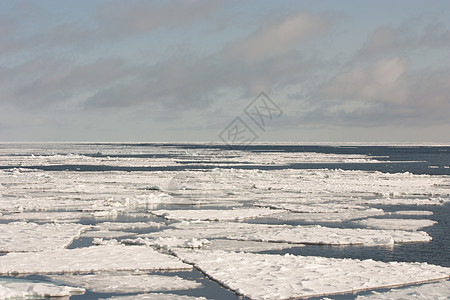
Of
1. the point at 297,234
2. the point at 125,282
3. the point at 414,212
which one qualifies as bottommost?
the point at 125,282

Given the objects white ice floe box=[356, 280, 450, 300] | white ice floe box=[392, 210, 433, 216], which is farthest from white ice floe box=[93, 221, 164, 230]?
white ice floe box=[392, 210, 433, 216]

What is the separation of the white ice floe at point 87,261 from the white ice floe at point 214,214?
16.7 ft

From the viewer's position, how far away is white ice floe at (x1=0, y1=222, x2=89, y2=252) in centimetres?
1277

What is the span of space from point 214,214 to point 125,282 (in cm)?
849

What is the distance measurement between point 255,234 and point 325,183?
1684cm

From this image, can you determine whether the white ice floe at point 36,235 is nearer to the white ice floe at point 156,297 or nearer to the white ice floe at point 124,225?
the white ice floe at point 124,225

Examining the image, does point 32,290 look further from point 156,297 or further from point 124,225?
point 124,225

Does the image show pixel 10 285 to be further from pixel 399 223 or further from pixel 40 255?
pixel 399 223

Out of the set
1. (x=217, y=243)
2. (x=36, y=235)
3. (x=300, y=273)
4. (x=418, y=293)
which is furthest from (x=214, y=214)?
(x=418, y=293)

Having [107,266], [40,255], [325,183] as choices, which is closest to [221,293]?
[107,266]

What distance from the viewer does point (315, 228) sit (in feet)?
51.4

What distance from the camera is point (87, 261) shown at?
11.3m

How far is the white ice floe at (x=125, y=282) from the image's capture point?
9523 mm

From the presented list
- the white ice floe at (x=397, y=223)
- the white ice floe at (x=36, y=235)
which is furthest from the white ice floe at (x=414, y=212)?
the white ice floe at (x=36, y=235)
